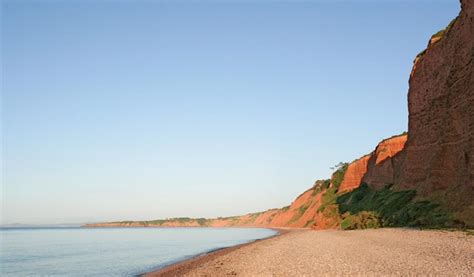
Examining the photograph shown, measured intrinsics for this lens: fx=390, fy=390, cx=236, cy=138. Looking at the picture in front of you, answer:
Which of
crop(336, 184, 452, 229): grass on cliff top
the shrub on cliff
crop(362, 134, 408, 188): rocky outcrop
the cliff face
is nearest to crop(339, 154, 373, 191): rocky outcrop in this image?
crop(362, 134, 408, 188): rocky outcrop

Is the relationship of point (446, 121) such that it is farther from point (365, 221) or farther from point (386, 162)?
point (386, 162)

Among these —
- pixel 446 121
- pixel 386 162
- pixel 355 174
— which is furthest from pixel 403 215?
pixel 355 174

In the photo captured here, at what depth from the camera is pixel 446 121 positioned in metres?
32.1

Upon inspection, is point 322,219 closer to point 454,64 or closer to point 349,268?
point 454,64

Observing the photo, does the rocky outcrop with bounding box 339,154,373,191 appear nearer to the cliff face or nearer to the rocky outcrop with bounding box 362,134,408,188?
the rocky outcrop with bounding box 362,134,408,188

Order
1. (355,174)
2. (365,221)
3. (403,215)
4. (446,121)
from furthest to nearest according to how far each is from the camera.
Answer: (355,174) < (365,221) < (403,215) < (446,121)

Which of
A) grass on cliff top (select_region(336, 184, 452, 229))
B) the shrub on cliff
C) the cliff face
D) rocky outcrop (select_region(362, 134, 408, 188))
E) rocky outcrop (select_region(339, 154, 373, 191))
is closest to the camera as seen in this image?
grass on cliff top (select_region(336, 184, 452, 229))

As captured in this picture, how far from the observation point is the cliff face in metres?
27.9

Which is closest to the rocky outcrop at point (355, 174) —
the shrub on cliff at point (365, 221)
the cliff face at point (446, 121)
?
the cliff face at point (446, 121)

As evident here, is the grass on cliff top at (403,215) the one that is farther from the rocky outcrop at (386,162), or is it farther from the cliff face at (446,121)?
the rocky outcrop at (386,162)

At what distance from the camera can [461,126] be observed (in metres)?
29.3

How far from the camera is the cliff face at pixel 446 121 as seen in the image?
27.9 metres

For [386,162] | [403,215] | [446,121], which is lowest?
[403,215]

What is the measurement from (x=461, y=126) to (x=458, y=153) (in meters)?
2.16
